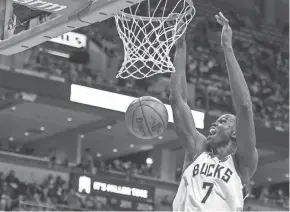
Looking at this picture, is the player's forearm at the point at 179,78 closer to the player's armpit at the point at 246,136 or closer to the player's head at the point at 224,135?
the player's head at the point at 224,135

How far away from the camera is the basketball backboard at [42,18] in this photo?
475 centimetres

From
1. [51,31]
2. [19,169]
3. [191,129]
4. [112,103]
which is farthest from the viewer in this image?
[112,103]

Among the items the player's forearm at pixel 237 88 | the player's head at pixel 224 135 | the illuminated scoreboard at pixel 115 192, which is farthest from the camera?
the illuminated scoreboard at pixel 115 192

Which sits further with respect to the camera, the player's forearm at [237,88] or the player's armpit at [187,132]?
the player's armpit at [187,132]

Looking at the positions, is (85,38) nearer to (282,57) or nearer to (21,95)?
(21,95)

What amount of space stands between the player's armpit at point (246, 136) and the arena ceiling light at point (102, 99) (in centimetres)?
1465

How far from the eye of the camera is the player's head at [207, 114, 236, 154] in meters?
3.93

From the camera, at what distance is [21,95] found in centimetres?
1808

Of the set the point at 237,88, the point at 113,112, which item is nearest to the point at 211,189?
the point at 237,88

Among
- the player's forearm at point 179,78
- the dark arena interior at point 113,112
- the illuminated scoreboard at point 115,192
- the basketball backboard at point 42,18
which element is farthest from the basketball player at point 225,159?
the illuminated scoreboard at point 115,192

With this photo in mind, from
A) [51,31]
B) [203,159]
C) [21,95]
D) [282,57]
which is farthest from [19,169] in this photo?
[203,159]

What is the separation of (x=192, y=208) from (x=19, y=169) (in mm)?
14771

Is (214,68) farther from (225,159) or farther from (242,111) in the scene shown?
(242,111)

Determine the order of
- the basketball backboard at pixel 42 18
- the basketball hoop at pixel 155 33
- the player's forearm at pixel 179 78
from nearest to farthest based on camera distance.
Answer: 1. the player's forearm at pixel 179 78
2. the basketball backboard at pixel 42 18
3. the basketball hoop at pixel 155 33
